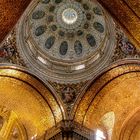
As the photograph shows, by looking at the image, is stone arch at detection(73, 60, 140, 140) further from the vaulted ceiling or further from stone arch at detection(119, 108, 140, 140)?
the vaulted ceiling

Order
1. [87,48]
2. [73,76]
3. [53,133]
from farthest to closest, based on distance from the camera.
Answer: [87,48], [73,76], [53,133]

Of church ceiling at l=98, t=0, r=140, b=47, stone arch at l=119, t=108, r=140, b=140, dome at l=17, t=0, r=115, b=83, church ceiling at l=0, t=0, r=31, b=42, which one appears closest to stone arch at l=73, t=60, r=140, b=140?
stone arch at l=119, t=108, r=140, b=140

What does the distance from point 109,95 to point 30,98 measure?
3.22m

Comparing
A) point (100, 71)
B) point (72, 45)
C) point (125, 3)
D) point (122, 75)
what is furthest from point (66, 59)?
point (125, 3)

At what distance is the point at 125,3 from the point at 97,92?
7.78 metres

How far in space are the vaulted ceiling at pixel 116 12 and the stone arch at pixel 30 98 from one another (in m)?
6.59

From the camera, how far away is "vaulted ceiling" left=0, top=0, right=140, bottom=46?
5887mm

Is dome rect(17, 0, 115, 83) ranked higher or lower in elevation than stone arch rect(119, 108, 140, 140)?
higher

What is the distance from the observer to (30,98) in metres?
13.8

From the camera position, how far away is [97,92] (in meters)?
13.4

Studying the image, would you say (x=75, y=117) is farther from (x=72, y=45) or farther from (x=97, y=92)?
(x=72, y=45)

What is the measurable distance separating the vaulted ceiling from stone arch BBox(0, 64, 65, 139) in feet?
21.6

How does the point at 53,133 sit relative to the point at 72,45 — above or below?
below

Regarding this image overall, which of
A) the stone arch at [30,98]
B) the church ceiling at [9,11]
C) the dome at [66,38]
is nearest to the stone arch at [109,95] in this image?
the dome at [66,38]
